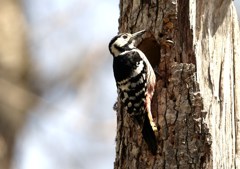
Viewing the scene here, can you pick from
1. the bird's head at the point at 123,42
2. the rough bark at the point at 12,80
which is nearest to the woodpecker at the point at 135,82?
the bird's head at the point at 123,42

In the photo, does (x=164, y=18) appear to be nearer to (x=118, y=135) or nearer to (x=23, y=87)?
(x=118, y=135)

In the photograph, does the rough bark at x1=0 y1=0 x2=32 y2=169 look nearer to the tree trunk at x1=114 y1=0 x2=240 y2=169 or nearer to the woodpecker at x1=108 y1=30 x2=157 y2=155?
the woodpecker at x1=108 y1=30 x2=157 y2=155

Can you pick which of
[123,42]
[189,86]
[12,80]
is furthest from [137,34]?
[12,80]

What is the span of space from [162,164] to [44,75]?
12.6 feet

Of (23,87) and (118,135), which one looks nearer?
(118,135)

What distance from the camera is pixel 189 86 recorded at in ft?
14.8

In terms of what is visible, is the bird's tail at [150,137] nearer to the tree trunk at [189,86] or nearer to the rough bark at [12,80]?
the tree trunk at [189,86]

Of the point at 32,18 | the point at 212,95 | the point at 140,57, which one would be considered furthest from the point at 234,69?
the point at 32,18

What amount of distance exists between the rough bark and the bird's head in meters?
2.11

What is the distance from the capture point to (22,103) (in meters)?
7.54

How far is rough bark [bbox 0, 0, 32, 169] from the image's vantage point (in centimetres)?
703

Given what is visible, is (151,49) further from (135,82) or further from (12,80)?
(12,80)

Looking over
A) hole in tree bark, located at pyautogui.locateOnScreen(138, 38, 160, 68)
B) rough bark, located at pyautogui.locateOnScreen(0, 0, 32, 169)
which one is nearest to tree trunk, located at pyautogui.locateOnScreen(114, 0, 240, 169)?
hole in tree bark, located at pyautogui.locateOnScreen(138, 38, 160, 68)

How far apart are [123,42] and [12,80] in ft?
8.96
